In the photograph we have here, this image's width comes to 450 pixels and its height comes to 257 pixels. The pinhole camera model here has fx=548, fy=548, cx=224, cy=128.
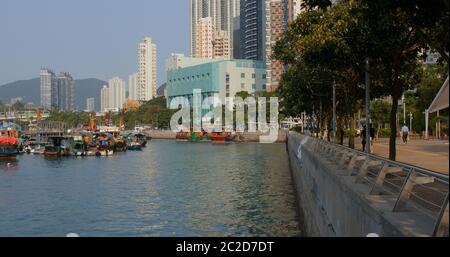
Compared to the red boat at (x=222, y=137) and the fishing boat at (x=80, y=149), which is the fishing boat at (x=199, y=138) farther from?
the fishing boat at (x=80, y=149)

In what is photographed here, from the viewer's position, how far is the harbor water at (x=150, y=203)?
93.7ft

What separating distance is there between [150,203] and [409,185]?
29.2m

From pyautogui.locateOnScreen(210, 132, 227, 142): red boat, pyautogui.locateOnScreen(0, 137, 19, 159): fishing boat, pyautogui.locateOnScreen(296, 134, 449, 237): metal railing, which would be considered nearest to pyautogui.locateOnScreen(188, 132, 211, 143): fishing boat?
pyautogui.locateOnScreen(210, 132, 227, 142): red boat

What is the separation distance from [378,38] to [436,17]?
7.06 metres

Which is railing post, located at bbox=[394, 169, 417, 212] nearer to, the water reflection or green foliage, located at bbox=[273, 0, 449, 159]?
green foliage, located at bbox=[273, 0, 449, 159]

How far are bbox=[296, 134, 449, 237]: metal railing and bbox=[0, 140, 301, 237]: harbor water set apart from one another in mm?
13242

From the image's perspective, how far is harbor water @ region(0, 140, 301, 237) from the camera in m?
28.5

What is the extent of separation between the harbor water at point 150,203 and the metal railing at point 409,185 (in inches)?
521

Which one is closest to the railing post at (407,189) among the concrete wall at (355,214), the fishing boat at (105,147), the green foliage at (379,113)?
the concrete wall at (355,214)

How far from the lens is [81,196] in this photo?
41719 millimetres

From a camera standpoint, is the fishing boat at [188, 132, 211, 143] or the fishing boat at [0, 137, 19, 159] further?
the fishing boat at [188, 132, 211, 143]
